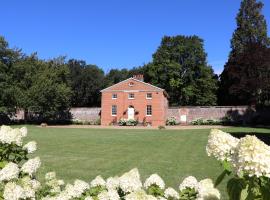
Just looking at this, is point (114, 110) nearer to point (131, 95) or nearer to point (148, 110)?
point (131, 95)

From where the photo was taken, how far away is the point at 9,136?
15.7 ft

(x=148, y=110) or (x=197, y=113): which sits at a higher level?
(x=148, y=110)

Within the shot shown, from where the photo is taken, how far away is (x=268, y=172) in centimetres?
208

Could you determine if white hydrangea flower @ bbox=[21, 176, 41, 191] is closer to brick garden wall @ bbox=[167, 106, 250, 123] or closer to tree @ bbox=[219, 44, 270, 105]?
tree @ bbox=[219, 44, 270, 105]

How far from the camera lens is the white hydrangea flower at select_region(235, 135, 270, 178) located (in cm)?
208

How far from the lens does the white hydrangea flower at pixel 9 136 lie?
477cm

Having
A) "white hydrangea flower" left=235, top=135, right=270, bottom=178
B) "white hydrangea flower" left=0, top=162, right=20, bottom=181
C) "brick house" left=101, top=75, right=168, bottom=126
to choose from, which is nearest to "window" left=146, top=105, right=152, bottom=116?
"brick house" left=101, top=75, right=168, bottom=126

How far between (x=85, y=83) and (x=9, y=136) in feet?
211

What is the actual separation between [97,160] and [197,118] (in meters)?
37.5

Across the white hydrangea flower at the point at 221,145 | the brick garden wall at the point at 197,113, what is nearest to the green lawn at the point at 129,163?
the white hydrangea flower at the point at 221,145

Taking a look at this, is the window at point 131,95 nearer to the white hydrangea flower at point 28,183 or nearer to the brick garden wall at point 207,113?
the brick garden wall at point 207,113

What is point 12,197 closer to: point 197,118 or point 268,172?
point 268,172

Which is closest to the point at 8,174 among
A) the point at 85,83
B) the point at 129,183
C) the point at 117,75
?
the point at 129,183

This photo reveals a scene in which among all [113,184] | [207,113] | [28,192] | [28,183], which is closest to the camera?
[28,192]
